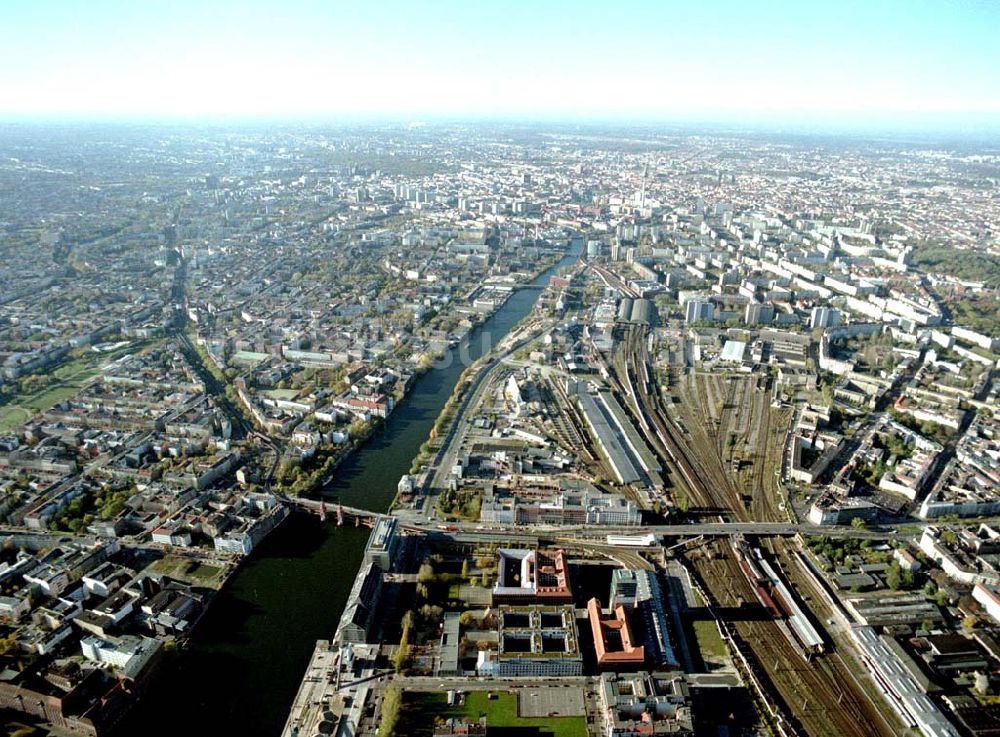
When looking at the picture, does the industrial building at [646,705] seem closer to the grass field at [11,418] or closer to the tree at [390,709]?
the tree at [390,709]

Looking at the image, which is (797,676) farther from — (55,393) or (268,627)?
(55,393)

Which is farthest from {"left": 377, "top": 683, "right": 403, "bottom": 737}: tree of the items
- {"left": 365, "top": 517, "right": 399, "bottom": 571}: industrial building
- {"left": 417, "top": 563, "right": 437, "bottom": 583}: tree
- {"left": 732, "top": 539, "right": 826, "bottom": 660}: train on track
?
{"left": 732, "top": 539, "right": 826, "bottom": 660}: train on track

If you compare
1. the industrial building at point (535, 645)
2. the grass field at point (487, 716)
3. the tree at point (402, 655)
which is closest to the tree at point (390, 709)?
the grass field at point (487, 716)

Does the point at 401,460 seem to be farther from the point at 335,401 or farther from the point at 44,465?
the point at 44,465

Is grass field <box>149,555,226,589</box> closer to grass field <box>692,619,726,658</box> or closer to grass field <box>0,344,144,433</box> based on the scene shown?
grass field <box>0,344,144,433</box>

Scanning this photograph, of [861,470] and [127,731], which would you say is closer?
[127,731]

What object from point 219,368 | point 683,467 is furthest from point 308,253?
point 683,467
